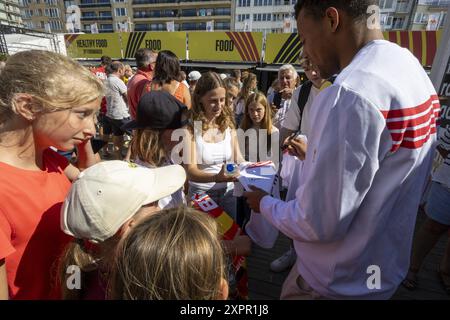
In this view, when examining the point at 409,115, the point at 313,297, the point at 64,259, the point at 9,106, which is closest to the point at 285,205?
the point at 313,297

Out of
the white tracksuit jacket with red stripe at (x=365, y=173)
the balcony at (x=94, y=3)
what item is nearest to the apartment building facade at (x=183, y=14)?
the balcony at (x=94, y=3)

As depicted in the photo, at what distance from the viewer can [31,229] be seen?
1.01 metres

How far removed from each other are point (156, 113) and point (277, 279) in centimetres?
206

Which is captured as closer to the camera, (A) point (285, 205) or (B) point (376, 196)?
(B) point (376, 196)

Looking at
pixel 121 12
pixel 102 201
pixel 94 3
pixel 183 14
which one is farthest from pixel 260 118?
pixel 94 3

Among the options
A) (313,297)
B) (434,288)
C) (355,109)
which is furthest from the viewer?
(434,288)

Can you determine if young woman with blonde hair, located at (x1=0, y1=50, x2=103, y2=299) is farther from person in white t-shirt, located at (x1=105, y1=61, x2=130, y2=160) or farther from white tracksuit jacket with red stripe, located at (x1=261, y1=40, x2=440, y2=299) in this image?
person in white t-shirt, located at (x1=105, y1=61, x2=130, y2=160)

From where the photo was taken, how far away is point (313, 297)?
1209 millimetres

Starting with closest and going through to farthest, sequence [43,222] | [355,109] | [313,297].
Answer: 1. [355,109]
2. [43,222]
3. [313,297]

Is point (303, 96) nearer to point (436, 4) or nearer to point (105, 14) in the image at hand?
point (436, 4)

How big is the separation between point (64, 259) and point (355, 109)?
1.27 m

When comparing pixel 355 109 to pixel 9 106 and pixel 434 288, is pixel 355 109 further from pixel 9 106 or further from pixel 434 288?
pixel 434 288

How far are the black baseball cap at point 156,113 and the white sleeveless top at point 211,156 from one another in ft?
1.10

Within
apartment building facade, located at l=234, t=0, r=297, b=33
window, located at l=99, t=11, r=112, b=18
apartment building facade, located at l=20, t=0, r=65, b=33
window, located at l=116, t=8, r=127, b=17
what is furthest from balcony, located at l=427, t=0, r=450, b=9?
apartment building facade, located at l=20, t=0, r=65, b=33
